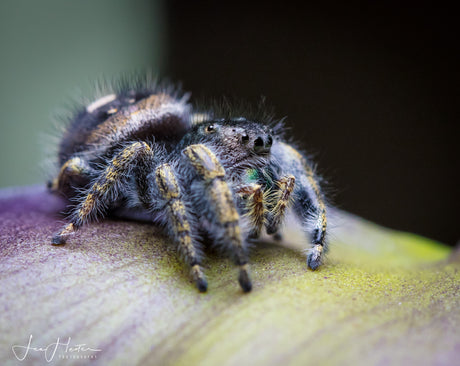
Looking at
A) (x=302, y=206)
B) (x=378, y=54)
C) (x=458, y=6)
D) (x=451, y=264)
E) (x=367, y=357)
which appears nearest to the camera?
(x=367, y=357)

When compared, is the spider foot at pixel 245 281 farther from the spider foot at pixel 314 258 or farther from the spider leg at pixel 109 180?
the spider leg at pixel 109 180

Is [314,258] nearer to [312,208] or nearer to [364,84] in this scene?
[312,208]

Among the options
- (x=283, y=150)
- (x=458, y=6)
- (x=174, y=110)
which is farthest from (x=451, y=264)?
(x=458, y=6)

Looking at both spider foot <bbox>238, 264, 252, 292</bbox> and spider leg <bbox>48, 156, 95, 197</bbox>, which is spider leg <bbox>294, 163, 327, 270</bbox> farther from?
spider leg <bbox>48, 156, 95, 197</bbox>

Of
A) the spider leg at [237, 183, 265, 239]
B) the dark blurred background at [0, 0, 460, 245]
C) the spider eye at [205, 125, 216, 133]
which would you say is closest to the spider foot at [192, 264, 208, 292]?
the spider leg at [237, 183, 265, 239]

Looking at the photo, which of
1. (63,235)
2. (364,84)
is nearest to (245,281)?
(63,235)

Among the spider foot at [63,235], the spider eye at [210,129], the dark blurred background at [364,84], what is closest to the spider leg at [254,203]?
the spider eye at [210,129]

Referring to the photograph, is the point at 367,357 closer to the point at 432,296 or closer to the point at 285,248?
the point at 432,296
